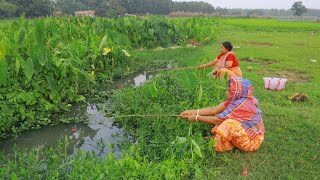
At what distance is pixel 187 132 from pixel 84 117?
2.10 meters

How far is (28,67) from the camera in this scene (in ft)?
17.3

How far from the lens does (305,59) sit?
10.7 m

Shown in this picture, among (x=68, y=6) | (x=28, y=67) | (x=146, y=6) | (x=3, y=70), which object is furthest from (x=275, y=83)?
(x=146, y=6)

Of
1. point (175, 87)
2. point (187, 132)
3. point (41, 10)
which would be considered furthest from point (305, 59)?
point (41, 10)

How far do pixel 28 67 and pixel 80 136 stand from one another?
1.47 metres

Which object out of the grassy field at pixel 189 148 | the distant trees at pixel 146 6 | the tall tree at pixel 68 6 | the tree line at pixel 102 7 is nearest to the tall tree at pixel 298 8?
the tree line at pixel 102 7

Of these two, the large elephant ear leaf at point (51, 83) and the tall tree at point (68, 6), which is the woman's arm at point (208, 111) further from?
the tall tree at point (68, 6)

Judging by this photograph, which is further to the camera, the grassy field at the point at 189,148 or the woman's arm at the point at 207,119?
the woman's arm at the point at 207,119

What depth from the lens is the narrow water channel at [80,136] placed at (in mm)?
4566

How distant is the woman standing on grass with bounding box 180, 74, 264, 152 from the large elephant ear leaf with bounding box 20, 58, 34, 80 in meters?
2.90

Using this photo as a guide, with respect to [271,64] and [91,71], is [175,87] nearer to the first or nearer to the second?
[91,71]

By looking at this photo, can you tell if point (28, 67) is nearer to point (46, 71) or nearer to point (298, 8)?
point (46, 71)

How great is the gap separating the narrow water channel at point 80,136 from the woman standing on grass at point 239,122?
4.66 ft

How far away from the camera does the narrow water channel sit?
457 centimetres
